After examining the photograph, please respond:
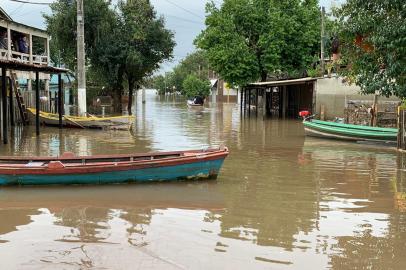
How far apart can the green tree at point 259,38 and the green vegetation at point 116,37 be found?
373cm

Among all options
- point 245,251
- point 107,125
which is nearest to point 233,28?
point 107,125

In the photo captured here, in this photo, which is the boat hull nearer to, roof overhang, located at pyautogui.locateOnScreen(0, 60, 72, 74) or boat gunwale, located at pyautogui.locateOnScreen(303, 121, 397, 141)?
roof overhang, located at pyautogui.locateOnScreen(0, 60, 72, 74)

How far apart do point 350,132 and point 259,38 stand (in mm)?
17345

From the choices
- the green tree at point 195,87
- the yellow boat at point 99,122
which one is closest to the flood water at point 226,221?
the yellow boat at point 99,122

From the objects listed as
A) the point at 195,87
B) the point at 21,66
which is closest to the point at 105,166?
the point at 21,66

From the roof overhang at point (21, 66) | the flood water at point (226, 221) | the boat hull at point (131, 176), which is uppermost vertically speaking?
the roof overhang at point (21, 66)

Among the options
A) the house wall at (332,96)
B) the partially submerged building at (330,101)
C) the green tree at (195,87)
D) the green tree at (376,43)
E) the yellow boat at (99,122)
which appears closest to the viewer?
the green tree at (376,43)

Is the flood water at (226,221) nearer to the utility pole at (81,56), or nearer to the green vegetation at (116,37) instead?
the utility pole at (81,56)

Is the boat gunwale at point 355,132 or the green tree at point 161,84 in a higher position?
the green tree at point 161,84

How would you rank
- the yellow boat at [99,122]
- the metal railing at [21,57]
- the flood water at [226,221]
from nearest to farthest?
the flood water at [226,221] → the metal railing at [21,57] → the yellow boat at [99,122]

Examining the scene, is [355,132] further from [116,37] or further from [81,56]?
[116,37]

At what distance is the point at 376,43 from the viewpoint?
33.6 ft

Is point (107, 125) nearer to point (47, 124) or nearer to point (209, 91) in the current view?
point (47, 124)

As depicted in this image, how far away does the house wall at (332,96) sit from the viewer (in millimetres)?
29172
